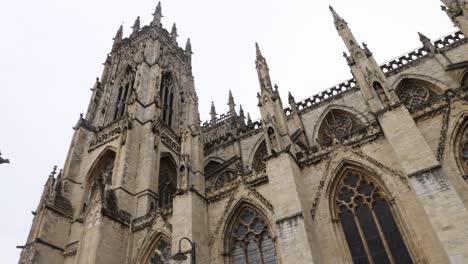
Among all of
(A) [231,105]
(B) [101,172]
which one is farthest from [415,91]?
(A) [231,105]

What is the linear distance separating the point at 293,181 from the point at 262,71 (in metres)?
7.09

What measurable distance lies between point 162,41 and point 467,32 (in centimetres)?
2224

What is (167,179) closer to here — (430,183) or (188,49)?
(430,183)

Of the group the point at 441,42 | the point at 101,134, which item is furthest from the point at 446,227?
the point at 101,134

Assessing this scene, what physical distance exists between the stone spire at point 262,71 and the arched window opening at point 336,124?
5100 mm

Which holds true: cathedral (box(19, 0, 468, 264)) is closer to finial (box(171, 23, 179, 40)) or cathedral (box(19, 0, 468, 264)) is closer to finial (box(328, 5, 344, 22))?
finial (box(328, 5, 344, 22))

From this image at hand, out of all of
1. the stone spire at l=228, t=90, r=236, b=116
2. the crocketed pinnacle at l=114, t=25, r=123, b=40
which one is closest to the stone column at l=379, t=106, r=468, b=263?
the stone spire at l=228, t=90, r=236, b=116

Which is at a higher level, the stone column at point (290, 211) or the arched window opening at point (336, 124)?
the arched window opening at point (336, 124)

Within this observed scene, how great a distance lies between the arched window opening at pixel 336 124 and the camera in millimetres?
18205

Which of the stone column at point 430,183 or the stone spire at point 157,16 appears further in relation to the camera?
the stone spire at point 157,16

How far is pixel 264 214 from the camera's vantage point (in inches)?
466

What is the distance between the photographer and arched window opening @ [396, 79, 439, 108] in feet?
54.8

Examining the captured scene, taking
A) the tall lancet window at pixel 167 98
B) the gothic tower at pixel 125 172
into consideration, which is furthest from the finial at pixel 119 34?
the tall lancet window at pixel 167 98

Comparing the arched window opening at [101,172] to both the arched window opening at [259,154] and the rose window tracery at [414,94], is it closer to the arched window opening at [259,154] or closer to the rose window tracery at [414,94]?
the arched window opening at [259,154]
